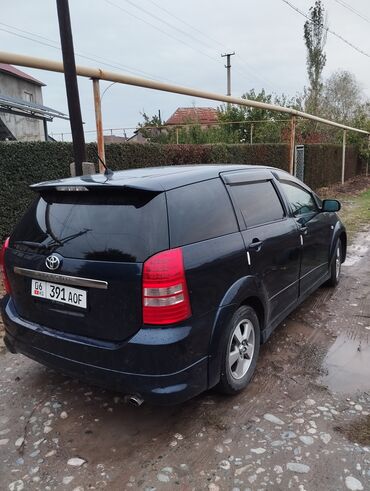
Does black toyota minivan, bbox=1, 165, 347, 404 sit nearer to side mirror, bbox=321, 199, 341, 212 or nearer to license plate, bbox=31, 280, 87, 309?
license plate, bbox=31, 280, 87, 309

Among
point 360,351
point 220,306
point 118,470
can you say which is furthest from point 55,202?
point 360,351

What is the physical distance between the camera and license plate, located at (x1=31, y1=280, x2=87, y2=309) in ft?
8.41

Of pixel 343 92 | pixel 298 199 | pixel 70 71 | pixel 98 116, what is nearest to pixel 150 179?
pixel 298 199

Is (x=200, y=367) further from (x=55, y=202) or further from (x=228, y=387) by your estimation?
(x=55, y=202)

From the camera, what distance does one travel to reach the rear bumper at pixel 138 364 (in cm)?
239

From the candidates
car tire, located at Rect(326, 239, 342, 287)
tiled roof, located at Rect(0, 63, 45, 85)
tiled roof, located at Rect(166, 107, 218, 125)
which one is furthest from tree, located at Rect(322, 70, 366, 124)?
car tire, located at Rect(326, 239, 342, 287)

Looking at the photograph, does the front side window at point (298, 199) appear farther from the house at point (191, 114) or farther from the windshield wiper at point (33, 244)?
the house at point (191, 114)

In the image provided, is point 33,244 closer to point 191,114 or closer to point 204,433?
point 204,433

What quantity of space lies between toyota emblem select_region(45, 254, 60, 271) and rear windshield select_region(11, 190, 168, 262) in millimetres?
50

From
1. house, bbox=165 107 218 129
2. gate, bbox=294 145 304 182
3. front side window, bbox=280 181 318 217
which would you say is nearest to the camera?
front side window, bbox=280 181 318 217

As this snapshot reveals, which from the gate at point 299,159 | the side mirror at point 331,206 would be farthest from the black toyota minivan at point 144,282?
the gate at point 299,159

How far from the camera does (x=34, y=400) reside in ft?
10.2

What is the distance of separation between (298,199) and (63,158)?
171 inches

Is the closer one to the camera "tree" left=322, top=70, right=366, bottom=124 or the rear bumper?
the rear bumper
